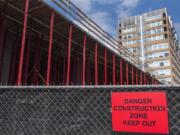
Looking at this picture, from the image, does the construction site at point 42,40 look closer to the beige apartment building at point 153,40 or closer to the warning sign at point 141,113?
the warning sign at point 141,113

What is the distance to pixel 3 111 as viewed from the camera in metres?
3.51

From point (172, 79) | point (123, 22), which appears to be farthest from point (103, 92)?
point (123, 22)

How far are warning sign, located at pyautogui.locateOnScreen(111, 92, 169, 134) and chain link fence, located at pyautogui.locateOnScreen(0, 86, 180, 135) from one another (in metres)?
0.10

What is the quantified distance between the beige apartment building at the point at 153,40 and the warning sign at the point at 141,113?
56727 millimetres

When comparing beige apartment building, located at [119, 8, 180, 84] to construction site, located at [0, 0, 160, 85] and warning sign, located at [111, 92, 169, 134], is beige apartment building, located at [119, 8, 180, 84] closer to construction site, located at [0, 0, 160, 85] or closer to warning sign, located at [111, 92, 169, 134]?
construction site, located at [0, 0, 160, 85]

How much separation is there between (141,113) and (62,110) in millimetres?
1148

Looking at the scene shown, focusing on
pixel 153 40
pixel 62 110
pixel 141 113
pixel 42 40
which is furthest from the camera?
pixel 153 40

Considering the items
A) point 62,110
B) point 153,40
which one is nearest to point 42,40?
point 62,110

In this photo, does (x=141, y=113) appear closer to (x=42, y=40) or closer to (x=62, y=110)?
(x=62, y=110)

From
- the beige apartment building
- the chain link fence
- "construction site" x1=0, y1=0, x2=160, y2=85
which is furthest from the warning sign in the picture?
the beige apartment building

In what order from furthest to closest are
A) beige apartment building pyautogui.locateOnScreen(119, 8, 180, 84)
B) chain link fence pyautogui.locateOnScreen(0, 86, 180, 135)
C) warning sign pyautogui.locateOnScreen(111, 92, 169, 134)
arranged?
1. beige apartment building pyautogui.locateOnScreen(119, 8, 180, 84)
2. chain link fence pyautogui.locateOnScreen(0, 86, 180, 135)
3. warning sign pyautogui.locateOnScreen(111, 92, 169, 134)

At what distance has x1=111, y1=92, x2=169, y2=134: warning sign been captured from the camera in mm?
2453

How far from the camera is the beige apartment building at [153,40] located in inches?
2362

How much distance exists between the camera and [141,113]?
2.52 m
